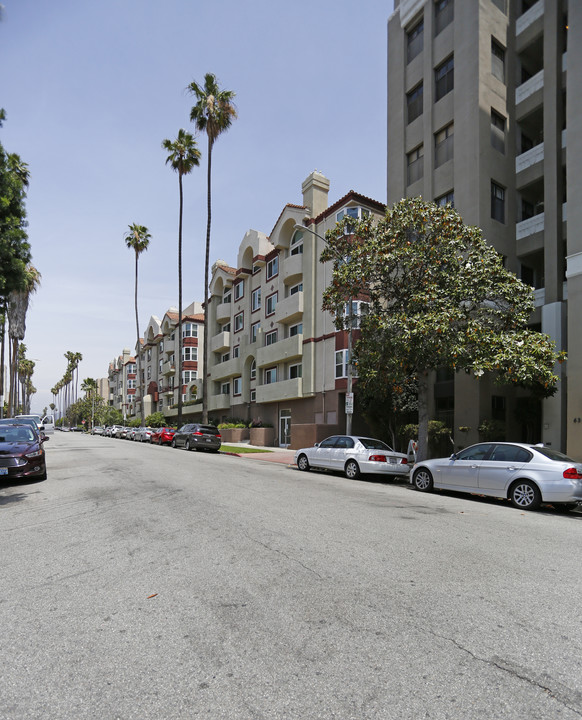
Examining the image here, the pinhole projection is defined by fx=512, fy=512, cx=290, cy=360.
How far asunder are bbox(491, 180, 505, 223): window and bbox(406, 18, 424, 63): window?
9.41 metres

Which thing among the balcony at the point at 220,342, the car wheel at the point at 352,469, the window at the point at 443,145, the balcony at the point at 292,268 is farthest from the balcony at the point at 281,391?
the car wheel at the point at 352,469

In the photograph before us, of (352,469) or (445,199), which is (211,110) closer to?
(445,199)

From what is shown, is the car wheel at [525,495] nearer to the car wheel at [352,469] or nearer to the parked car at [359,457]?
the parked car at [359,457]

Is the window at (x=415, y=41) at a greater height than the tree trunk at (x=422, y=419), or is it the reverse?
the window at (x=415, y=41)

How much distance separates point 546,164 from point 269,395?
845 inches

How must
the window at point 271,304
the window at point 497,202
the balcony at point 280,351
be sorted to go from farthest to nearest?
the window at point 271,304 < the balcony at point 280,351 < the window at point 497,202

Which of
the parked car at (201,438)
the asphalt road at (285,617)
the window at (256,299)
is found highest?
the window at (256,299)

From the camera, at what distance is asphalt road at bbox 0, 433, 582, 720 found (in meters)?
3.05

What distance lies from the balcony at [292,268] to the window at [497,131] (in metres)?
13.8

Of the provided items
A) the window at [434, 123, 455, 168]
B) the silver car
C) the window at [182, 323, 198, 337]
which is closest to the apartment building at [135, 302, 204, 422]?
the window at [182, 323, 198, 337]

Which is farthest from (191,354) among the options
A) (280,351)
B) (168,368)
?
(280,351)

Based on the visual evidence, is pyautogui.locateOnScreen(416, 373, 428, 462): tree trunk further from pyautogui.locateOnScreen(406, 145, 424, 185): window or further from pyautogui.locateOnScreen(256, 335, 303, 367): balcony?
pyautogui.locateOnScreen(256, 335, 303, 367): balcony

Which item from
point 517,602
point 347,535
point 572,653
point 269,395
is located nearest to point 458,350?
point 347,535

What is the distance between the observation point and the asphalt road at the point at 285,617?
3.05m
